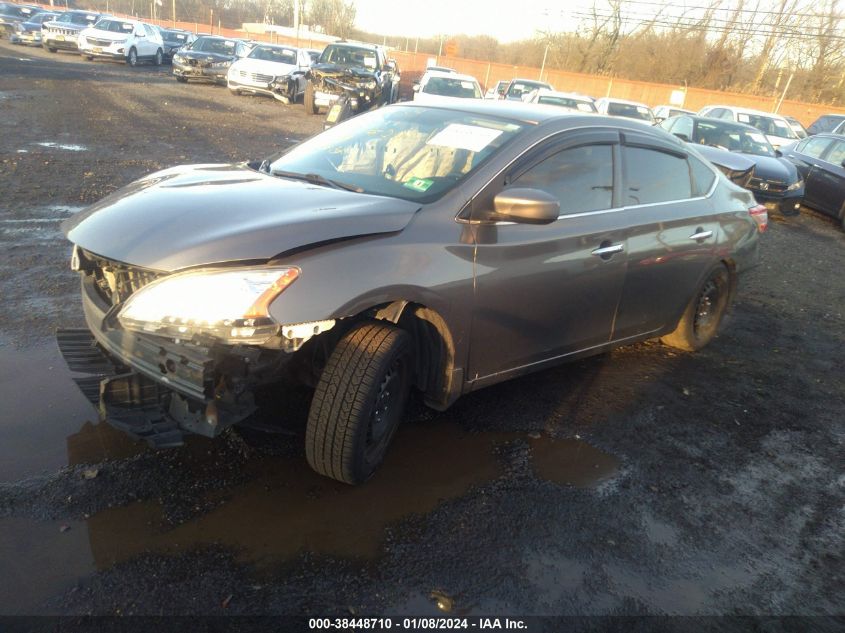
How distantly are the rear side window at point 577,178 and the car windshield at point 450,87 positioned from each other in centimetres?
1309

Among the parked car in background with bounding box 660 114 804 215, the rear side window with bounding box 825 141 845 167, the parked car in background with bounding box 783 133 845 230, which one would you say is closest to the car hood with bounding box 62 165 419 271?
the parked car in background with bounding box 660 114 804 215

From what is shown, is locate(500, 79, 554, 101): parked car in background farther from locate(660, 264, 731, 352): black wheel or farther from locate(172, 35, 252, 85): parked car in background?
locate(660, 264, 731, 352): black wheel

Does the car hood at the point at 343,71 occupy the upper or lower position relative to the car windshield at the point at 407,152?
lower

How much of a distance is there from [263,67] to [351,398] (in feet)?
62.3

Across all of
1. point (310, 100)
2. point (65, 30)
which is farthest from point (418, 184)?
point (65, 30)

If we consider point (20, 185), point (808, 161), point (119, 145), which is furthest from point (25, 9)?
point (808, 161)

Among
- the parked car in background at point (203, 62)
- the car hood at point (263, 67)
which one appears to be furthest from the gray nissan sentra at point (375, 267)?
the parked car in background at point (203, 62)

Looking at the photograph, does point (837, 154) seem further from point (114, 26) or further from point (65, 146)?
point (114, 26)

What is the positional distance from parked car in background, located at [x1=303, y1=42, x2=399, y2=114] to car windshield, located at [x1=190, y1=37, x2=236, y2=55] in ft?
24.1

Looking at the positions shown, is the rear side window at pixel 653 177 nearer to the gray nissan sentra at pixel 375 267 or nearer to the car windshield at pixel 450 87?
the gray nissan sentra at pixel 375 267

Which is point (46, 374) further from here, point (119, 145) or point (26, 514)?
point (119, 145)

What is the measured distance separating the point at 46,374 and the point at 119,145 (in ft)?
26.4

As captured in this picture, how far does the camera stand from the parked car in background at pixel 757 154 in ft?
35.1

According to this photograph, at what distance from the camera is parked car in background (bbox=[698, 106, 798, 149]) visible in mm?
15656
